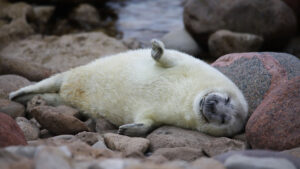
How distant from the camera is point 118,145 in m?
4.03

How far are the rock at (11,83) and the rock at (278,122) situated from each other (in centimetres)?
330

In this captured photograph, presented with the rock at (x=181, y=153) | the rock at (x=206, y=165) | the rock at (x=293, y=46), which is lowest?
the rock at (x=293, y=46)

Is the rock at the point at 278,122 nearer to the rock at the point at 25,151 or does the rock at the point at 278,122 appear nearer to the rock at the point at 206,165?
the rock at the point at 206,165

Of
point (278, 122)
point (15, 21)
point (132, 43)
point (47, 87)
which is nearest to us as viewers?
point (278, 122)

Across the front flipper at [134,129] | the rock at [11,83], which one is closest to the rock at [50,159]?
the front flipper at [134,129]

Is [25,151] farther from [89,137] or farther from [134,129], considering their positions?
[134,129]

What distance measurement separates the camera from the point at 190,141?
4168 millimetres

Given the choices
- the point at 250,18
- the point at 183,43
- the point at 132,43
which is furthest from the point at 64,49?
the point at 250,18

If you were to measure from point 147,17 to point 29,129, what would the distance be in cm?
766

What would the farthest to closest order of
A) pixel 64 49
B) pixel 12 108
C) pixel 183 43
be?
pixel 183 43, pixel 64 49, pixel 12 108

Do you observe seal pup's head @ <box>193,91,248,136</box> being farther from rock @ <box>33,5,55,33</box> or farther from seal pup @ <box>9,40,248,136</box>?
rock @ <box>33,5,55,33</box>

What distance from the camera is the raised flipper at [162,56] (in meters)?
4.65

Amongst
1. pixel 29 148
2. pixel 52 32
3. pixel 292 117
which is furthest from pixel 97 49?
pixel 29 148

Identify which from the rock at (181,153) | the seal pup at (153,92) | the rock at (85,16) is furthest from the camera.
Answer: the rock at (85,16)
